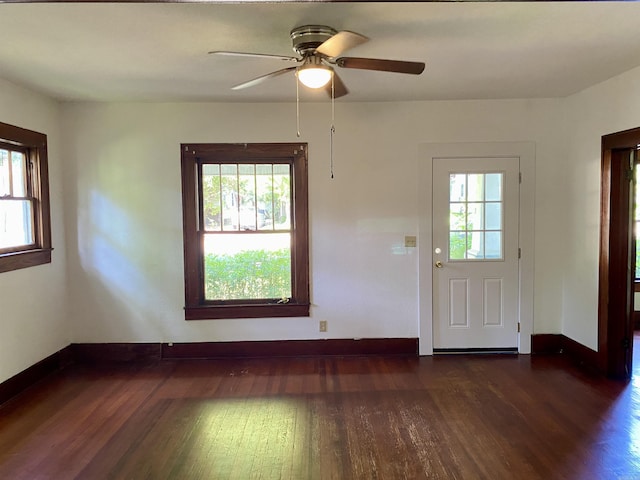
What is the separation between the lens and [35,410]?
10.8ft

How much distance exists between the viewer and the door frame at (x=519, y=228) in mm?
4301

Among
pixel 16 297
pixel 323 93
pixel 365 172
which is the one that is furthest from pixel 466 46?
pixel 16 297

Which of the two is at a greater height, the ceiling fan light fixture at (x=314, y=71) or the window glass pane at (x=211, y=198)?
the ceiling fan light fixture at (x=314, y=71)

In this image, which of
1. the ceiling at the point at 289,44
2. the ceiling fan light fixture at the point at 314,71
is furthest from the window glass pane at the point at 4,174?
the ceiling fan light fixture at the point at 314,71

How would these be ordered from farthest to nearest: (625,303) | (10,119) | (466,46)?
(625,303) → (10,119) → (466,46)

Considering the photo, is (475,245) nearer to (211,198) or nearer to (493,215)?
(493,215)

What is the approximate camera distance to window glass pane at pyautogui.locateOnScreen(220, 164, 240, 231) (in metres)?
4.36

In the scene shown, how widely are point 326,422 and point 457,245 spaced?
87.1 inches

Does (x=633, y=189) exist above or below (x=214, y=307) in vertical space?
above

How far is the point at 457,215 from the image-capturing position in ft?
14.3

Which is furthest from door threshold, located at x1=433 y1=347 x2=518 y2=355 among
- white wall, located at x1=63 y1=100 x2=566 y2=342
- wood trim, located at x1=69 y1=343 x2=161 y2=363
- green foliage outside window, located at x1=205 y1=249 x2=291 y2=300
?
wood trim, located at x1=69 y1=343 x2=161 y2=363

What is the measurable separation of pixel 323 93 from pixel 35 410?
3.40m

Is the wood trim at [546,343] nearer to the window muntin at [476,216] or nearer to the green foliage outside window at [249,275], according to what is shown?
the window muntin at [476,216]

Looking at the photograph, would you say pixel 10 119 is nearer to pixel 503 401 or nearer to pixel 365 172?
pixel 365 172
